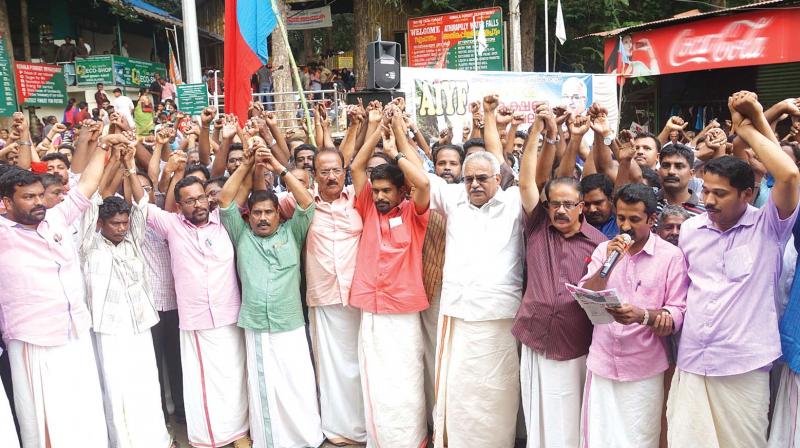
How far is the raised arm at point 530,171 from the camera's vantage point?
11.0 ft

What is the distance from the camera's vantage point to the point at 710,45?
1089 cm

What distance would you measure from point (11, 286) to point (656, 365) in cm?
324

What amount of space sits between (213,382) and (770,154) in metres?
3.27

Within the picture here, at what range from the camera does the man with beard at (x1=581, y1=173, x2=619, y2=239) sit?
3564 millimetres

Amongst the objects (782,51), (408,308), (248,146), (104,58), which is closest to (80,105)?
(104,58)

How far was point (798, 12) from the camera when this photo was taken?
978 centimetres

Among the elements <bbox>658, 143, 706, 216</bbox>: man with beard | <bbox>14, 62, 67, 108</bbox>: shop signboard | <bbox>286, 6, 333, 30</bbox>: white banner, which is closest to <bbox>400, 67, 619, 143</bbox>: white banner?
<bbox>658, 143, 706, 216</bbox>: man with beard

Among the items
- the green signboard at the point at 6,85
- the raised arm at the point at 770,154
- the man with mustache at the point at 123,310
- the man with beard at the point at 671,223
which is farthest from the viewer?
the green signboard at the point at 6,85

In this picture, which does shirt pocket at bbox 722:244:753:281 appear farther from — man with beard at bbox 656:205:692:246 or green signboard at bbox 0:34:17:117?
green signboard at bbox 0:34:17:117

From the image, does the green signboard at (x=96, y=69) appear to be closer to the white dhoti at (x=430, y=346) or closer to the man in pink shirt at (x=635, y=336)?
the white dhoti at (x=430, y=346)

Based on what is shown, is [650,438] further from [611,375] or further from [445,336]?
[445,336]

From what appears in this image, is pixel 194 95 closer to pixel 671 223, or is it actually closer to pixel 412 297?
pixel 412 297

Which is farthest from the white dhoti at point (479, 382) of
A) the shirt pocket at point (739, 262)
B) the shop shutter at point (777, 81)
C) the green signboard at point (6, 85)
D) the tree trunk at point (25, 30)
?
the tree trunk at point (25, 30)

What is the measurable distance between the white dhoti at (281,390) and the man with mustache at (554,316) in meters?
1.42
